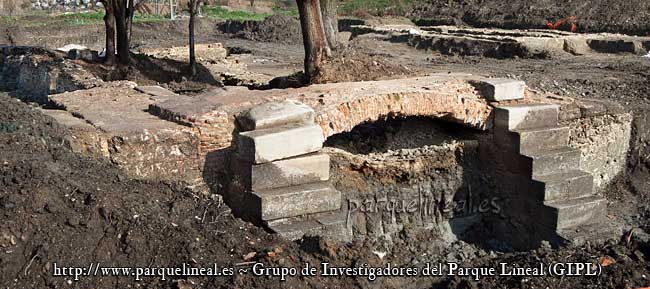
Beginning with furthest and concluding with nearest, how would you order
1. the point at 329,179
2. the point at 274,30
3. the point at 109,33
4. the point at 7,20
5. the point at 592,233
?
1. the point at 7,20
2. the point at 274,30
3. the point at 109,33
4. the point at 592,233
5. the point at 329,179

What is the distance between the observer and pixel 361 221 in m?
7.36

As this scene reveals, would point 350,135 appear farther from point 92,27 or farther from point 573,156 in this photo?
point 92,27

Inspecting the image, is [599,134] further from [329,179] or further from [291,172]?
[291,172]

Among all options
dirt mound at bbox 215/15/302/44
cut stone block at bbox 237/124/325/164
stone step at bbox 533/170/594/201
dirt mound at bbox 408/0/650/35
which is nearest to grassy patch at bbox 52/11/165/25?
dirt mound at bbox 215/15/302/44

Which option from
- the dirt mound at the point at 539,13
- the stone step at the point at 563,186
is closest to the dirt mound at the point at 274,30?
the dirt mound at the point at 539,13

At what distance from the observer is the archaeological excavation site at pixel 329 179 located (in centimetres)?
458

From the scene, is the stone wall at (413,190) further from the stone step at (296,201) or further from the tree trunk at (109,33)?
the tree trunk at (109,33)

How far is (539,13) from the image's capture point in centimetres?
2556

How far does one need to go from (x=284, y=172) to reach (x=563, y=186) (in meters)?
2.98

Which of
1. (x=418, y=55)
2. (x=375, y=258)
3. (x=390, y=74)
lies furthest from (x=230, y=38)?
(x=375, y=258)

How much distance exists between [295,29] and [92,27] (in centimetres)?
714

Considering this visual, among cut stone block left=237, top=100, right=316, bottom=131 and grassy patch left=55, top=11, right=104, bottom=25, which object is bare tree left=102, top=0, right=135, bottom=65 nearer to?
cut stone block left=237, top=100, right=316, bottom=131

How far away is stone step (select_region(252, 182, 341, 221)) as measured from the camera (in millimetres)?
6117

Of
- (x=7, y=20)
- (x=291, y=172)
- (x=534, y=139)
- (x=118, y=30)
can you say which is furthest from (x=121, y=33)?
(x=7, y=20)
